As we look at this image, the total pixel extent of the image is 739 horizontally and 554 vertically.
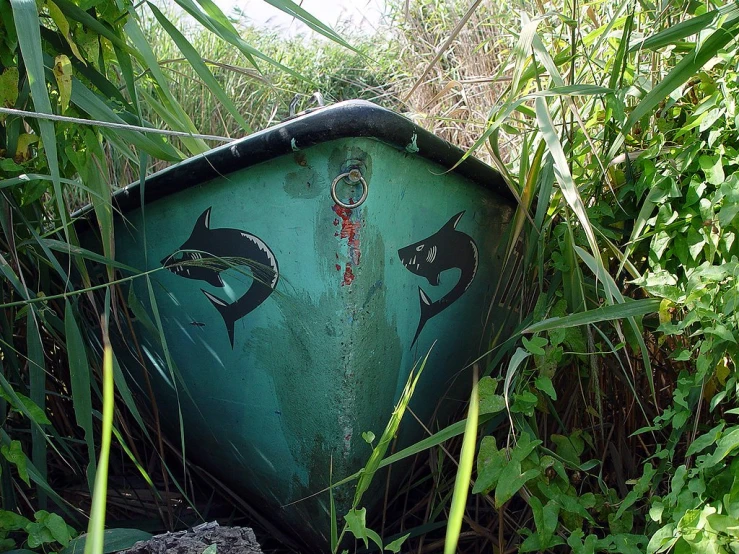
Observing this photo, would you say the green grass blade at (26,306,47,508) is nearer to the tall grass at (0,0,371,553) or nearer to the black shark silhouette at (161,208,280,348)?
the tall grass at (0,0,371,553)

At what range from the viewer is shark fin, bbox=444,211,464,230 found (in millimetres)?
1700

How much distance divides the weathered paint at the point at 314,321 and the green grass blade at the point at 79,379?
0.33 meters

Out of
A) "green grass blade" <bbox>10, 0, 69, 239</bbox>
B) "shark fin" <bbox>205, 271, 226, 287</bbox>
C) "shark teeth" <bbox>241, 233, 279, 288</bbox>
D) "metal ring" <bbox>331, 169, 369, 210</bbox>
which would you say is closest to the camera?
"green grass blade" <bbox>10, 0, 69, 239</bbox>

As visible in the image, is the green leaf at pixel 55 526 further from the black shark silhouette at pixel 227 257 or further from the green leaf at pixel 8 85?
Answer: the green leaf at pixel 8 85

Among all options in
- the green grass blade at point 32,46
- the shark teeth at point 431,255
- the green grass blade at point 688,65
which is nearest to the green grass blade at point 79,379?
the green grass blade at point 32,46

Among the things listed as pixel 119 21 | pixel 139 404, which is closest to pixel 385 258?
pixel 119 21

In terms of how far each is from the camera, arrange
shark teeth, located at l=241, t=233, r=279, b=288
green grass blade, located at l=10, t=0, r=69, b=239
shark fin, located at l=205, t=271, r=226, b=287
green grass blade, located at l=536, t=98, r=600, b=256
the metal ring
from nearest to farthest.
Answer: green grass blade, located at l=10, t=0, r=69, b=239, green grass blade, located at l=536, t=98, r=600, b=256, the metal ring, shark teeth, located at l=241, t=233, r=279, b=288, shark fin, located at l=205, t=271, r=226, b=287

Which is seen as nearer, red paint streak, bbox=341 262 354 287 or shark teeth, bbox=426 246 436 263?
red paint streak, bbox=341 262 354 287

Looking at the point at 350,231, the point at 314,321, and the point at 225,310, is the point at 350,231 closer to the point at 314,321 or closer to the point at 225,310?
the point at 314,321

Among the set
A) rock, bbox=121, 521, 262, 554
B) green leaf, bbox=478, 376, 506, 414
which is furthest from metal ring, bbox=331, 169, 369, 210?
rock, bbox=121, 521, 262, 554

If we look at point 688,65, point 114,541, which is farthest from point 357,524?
point 688,65

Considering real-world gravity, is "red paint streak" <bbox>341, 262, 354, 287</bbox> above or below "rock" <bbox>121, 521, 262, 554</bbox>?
above

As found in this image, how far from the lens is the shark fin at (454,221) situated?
170 centimetres

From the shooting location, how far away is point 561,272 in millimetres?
1622
